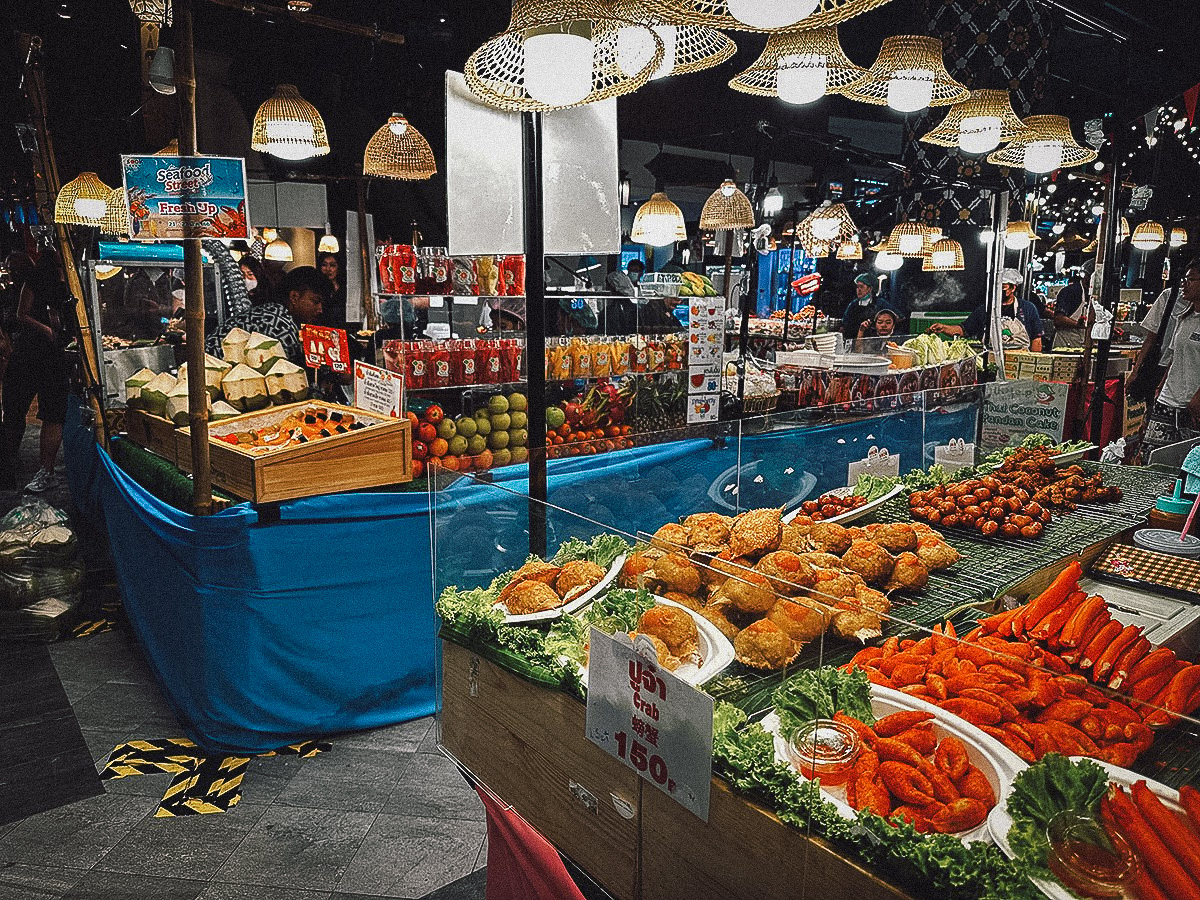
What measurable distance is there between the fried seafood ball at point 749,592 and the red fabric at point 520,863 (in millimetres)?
618

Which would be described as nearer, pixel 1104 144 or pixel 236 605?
pixel 236 605

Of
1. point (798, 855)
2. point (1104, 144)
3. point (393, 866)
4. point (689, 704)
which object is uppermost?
point (1104, 144)

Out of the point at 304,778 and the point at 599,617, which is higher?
the point at 599,617

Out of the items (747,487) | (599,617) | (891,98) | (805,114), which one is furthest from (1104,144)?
(599,617)

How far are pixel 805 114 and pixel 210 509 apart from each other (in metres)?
9.60

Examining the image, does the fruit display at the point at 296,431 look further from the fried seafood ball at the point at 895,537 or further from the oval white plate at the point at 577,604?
the fried seafood ball at the point at 895,537

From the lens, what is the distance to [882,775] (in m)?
1.39

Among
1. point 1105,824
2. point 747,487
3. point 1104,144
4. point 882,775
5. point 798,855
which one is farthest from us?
point 1104,144

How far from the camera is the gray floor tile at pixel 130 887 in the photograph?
2693 millimetres

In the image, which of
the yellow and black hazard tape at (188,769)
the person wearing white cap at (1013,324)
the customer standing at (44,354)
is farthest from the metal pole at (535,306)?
the person wearing white cap at (1013,324)

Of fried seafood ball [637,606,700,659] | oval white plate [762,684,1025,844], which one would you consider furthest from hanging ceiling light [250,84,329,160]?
oval white plate [762,684,1025,844]

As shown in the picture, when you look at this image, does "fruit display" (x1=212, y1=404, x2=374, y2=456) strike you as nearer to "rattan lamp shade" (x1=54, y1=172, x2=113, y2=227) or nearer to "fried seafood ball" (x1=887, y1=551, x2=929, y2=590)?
"fried seafood ball" (x1=887, y1=551, x2=929, y2=590)

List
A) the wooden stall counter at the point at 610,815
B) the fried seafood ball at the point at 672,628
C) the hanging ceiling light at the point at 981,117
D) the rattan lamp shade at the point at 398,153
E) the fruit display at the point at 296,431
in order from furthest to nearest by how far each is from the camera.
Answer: the rattan lamp shade at the point at 398,153
the hanging ceiling light at the point at 981,117
the fruit display at the point at 296,431
the fried seafood ball at the point at 672,628
the wooden stall counter at the point at 610,815

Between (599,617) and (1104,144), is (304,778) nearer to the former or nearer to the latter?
(599,617)
